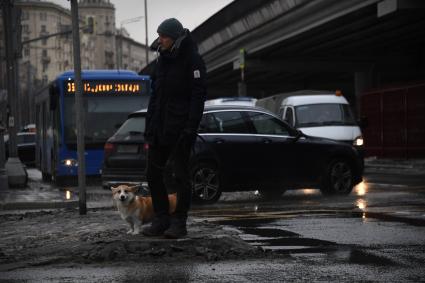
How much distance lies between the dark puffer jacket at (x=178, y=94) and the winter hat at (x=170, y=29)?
7 cm

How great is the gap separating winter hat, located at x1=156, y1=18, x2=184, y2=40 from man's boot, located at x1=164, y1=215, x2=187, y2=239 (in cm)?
164

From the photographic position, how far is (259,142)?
584 inches

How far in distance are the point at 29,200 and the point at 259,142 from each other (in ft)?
13.6

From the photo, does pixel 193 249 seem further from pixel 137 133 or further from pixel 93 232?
pixel 137 133

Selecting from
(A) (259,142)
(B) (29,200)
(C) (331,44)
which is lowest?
(B) (29,200)

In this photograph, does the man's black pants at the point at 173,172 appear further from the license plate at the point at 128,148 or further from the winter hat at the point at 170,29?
the license plate at the point at 128,148

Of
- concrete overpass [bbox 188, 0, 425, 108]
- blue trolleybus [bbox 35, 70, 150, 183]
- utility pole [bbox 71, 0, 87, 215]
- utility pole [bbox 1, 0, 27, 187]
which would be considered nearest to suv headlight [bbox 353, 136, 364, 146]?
blue trolleybus [bbox 35, 70, 150, 183]

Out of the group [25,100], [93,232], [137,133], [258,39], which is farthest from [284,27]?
[25,100]

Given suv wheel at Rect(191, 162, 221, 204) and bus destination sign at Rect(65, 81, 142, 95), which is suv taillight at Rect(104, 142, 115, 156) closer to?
suv wheel at Rect(191, 162, 221, 204)

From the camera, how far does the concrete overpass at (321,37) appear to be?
32.9 metres

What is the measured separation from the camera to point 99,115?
→ 863 inches

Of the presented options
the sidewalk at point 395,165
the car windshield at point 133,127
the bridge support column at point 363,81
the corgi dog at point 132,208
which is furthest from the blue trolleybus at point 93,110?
the bridge support column at point 363,81

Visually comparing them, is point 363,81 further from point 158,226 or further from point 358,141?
point 158,226

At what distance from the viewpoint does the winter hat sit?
7.70 m
